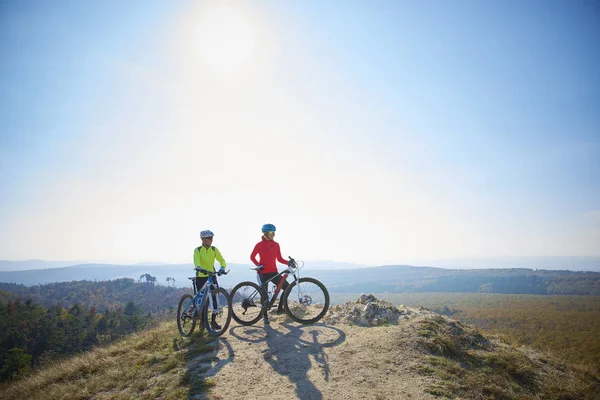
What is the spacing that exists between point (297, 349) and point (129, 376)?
4.12m

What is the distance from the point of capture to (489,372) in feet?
19.6

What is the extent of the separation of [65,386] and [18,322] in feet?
273

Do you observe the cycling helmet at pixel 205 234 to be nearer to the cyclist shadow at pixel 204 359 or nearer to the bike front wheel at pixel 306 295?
the cyclist shadow at pixel 204 359

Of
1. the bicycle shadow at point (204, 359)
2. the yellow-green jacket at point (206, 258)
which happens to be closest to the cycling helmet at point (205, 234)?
the yellow-green jacket at point (206, 258)

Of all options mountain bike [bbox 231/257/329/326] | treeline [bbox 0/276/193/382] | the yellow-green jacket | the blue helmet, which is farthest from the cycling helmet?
treeline [bbox 0/276/193/382]

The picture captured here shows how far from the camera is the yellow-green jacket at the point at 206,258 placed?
894 cm

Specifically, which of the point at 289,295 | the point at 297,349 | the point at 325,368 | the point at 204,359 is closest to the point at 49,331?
the point at 204,359

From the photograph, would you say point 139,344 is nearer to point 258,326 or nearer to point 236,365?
point 258,326

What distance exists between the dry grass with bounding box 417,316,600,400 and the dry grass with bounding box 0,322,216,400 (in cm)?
488

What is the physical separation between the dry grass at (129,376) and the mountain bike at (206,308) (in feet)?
1.43

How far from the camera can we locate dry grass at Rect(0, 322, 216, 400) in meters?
5.70

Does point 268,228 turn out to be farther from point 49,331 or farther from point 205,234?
point 49,331

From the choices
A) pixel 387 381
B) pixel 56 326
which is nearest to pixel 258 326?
pixel 387 381

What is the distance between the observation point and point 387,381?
5.26 meters
